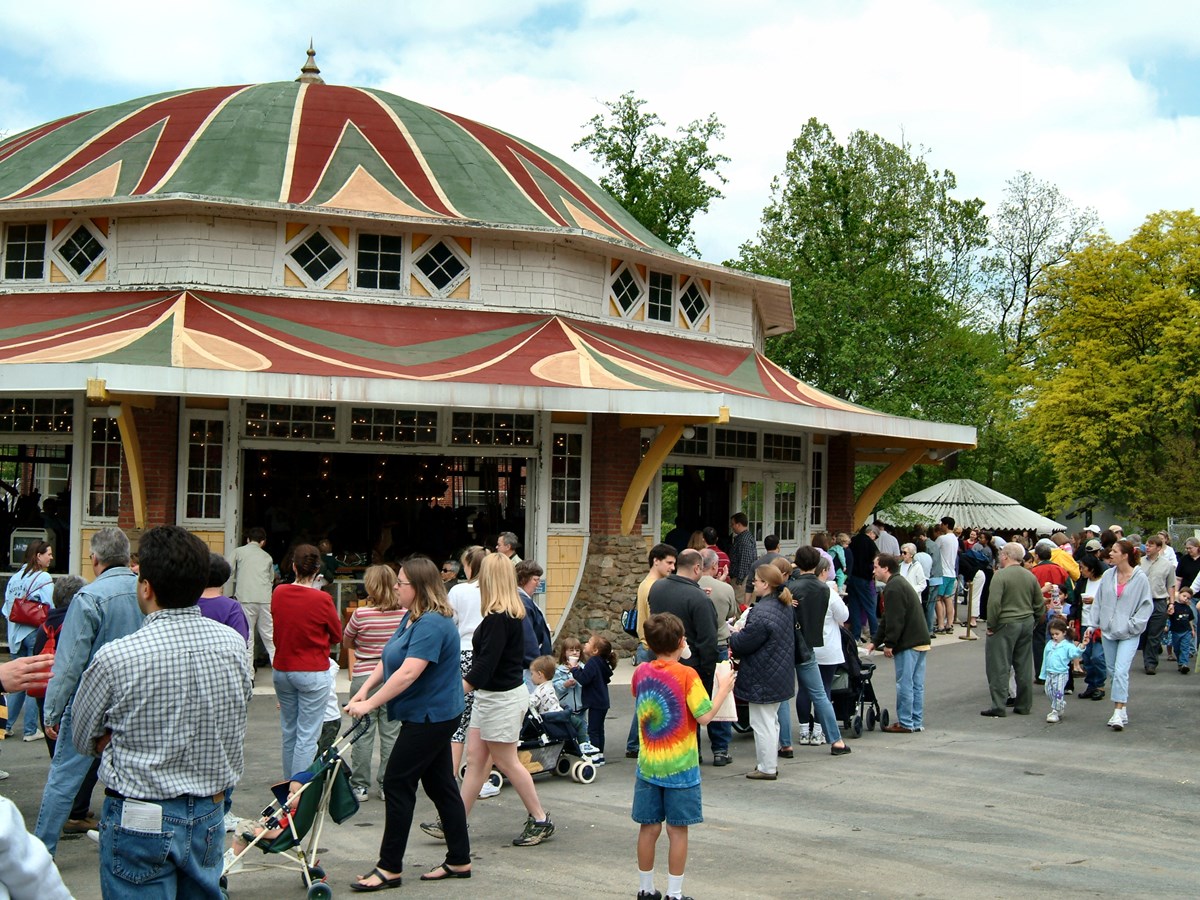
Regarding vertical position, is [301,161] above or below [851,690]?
above

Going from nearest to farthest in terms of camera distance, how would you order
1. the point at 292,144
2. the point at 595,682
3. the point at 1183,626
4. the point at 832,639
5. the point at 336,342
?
1. the point at 595,682
2. the point at 832,639
3. the point at 1183,626
4. the point at 336,342
5. the point at 292,144

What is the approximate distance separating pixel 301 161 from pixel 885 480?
986cm

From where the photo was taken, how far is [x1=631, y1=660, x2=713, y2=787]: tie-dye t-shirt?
20.1 ft

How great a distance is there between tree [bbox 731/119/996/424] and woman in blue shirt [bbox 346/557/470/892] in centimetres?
2608

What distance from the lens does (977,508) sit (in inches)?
1278

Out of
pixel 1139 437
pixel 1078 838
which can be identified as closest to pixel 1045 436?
pixel 1139 437

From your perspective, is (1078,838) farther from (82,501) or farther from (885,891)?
(82,501)

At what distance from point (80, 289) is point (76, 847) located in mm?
10806

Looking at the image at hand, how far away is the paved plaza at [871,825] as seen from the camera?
6602 millimetres

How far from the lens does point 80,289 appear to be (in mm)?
16375

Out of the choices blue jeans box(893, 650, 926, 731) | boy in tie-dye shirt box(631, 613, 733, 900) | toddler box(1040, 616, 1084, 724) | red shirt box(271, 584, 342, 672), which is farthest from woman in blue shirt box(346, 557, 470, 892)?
toddler box(1040, 616, 1084, 724)

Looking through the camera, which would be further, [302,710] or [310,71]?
[310,71]

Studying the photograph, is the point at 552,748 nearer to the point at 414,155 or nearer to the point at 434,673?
the point at 434,673

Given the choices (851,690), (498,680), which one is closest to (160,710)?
(498,680)
